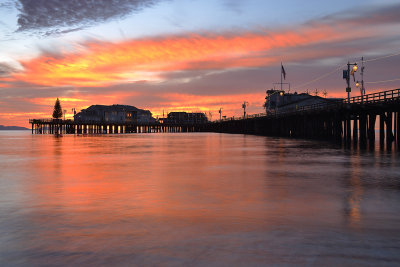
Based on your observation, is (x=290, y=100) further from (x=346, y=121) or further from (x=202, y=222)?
(x=202, y=222)

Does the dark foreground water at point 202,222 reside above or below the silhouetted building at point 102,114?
below

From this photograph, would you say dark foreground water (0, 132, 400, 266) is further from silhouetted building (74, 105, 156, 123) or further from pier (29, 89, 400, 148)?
silhouetted building (74, 105, 156, 123)

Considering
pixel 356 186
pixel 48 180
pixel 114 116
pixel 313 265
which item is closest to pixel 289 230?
pixel 313 265

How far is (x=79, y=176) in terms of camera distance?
17.0 m

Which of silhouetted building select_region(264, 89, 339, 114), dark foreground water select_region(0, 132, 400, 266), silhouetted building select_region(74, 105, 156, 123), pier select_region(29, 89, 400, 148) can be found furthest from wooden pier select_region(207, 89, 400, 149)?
silhouetted building select_region(74, 105, 156, 123)

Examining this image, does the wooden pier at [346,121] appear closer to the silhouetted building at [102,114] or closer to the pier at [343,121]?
the pier at [343,121]

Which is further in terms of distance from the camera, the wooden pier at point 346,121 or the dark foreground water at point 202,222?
the wooden pier at point 346,121

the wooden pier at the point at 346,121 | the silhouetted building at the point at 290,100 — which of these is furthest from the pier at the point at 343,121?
the silhouetted building at the point at 290,100

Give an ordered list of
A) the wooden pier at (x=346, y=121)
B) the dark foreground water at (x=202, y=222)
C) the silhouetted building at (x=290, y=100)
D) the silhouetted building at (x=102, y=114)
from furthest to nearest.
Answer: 1. the silhouetted building at (x=102, y=114)
2. the silhouetted building at (x=290, y=100)
3. the wooden pier at (x=346, y=121)
4. the dark foreground water at (x=202, y=222)

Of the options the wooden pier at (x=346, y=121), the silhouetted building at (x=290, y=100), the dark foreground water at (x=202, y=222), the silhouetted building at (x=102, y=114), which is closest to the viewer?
the dark foreground water at (x=202, y=222)

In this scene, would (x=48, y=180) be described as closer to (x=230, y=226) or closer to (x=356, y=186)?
(x=230, y=226)

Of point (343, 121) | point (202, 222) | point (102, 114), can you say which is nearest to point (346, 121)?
point (343, 121)

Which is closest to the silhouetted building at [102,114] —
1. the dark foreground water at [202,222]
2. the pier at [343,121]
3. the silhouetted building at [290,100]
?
the silhouetted building at [290,100]

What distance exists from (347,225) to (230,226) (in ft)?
7.80
